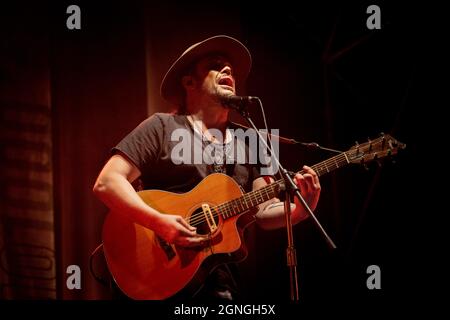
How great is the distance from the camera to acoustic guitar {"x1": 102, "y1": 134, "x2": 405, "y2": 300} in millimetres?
2213

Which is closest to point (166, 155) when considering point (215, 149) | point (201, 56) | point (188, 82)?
point (215, 149)

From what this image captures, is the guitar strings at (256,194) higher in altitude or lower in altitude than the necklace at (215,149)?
lower

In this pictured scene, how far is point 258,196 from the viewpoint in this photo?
7.91 ft

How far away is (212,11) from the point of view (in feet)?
11.2

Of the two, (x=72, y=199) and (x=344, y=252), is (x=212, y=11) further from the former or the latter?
(x=344, y=252)

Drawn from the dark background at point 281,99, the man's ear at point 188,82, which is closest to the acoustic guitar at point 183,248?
the man's ear at point 188,82

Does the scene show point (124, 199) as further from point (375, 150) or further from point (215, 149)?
point (375, 150)

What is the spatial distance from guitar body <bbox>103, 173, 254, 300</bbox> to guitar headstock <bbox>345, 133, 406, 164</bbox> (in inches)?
28.1

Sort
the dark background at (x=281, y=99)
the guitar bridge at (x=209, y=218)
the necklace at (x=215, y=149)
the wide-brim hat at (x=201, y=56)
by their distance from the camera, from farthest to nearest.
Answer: the dark background at (x=281, y=99)
the wide-brim hat at (x=201, y=56)
the necklace at (x=215, y=149)
the guitar bridge at (x=209, y=218)

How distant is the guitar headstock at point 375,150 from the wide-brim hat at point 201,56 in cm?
85

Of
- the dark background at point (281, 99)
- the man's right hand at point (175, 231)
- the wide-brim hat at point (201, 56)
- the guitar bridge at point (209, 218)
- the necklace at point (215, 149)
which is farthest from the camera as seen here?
the dark background at point (281, 99)

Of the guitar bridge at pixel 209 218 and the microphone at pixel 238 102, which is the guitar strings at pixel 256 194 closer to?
the guitar bridge at pixel 209 218

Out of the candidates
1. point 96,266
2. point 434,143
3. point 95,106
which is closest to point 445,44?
point 434,143

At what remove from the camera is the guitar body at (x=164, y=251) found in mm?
2209
